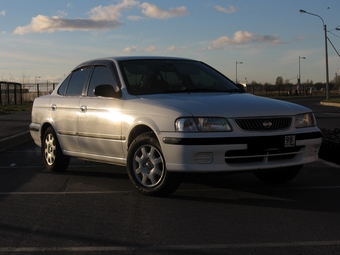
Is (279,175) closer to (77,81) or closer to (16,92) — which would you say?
(77,81)

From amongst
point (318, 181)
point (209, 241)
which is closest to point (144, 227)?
point (209, 241)

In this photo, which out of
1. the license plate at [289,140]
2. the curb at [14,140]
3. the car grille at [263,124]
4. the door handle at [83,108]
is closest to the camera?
the car grille at [263,124]

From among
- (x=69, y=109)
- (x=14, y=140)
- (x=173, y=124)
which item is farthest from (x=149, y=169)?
(x=14, y=140)

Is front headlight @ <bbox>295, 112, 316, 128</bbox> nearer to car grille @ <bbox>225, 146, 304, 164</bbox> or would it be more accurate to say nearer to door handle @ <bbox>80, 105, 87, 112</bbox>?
car grille @ <bbox>225, 146, 304, 164</bbox>

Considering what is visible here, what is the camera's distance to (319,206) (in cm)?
545

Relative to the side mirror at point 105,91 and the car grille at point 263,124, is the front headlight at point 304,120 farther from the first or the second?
the side mirror at point 105,91

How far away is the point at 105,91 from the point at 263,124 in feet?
6.85

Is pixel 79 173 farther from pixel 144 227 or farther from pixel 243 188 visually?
pixel 144 227

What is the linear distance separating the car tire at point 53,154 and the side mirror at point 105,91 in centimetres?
160

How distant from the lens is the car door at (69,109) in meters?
7.39

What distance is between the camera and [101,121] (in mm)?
6746

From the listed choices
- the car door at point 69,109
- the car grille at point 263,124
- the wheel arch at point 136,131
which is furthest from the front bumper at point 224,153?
the car door at point 69,109

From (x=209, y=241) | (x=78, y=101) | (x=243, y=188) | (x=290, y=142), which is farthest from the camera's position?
(x=78, y=101)

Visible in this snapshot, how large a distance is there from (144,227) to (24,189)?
2.48m
